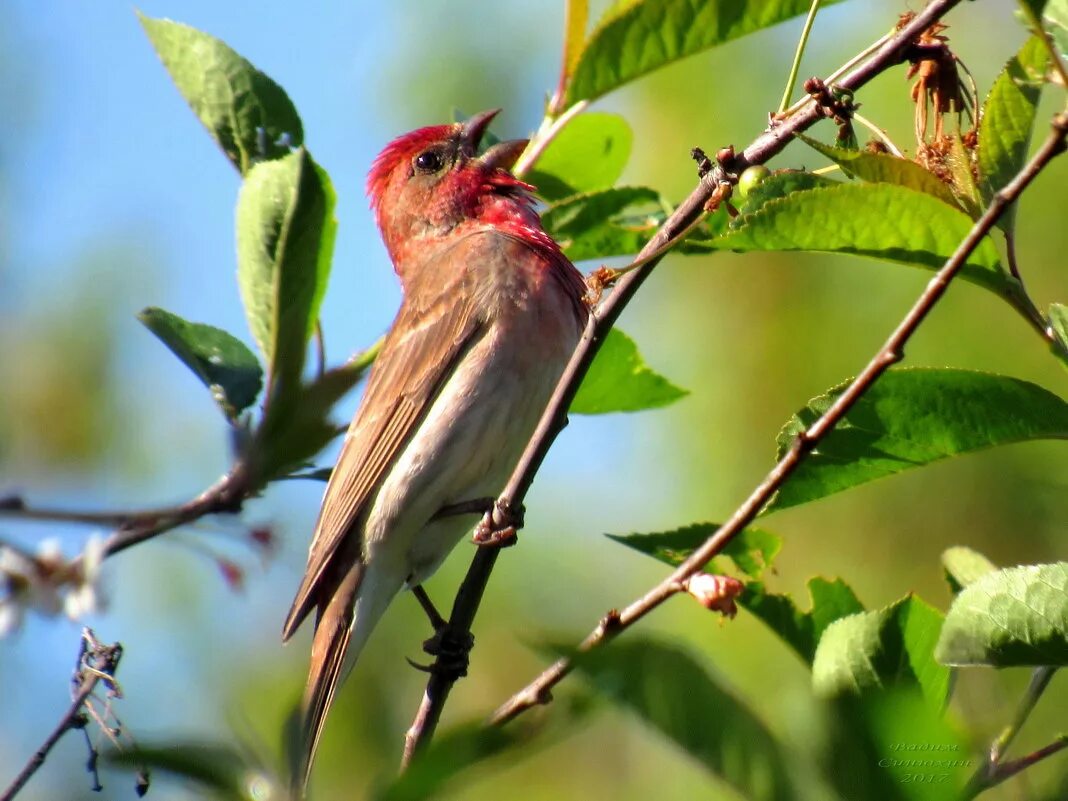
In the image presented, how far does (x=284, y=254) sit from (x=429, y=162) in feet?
13.3

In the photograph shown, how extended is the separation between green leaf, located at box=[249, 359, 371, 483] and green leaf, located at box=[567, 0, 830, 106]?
2305 millimetres

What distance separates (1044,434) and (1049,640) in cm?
40

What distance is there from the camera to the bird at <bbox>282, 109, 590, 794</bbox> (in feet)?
15.4

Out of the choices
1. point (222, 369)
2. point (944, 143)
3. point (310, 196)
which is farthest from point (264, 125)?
point (944, 143)

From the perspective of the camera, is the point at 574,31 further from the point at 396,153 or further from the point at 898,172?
the point at 396,153

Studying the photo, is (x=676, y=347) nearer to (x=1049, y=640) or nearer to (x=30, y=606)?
(x=1049, y=640)

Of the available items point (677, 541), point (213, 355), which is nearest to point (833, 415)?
point (677, 541)

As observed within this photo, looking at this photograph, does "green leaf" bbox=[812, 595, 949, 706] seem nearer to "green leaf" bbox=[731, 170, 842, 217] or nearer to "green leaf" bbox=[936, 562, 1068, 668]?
"green leaf" bbox=[936, 562, 1068, 668]

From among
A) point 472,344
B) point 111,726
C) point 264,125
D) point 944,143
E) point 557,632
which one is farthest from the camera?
point 472,344

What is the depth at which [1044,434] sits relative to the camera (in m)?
2.40

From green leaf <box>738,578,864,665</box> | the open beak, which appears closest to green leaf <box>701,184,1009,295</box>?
green leaf <box>738,578,864,665</box>

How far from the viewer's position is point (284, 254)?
2.05m

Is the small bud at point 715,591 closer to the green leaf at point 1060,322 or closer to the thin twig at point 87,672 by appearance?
the green leaf at point 1060,322

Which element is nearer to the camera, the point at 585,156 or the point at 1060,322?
the point at 1060,322
